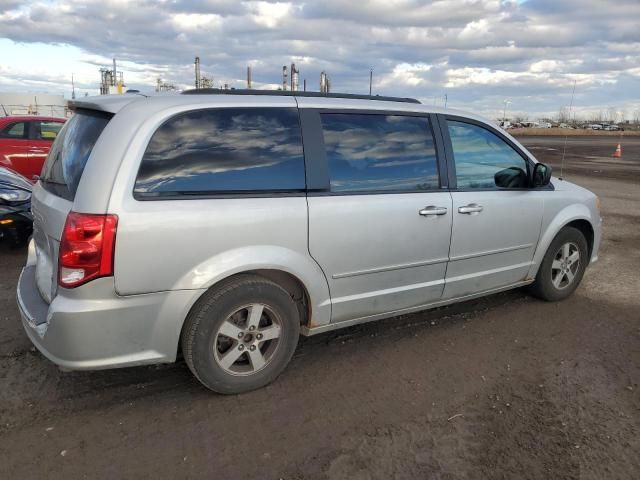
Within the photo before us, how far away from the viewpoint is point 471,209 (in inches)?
157

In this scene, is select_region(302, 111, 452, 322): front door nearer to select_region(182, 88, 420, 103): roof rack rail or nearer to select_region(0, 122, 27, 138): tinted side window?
select_region(182, 88, 420, 103): roof rack rail

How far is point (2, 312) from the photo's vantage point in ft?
14.7

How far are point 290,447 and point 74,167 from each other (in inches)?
77.5

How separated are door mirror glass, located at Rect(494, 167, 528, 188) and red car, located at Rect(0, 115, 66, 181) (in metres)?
8.60

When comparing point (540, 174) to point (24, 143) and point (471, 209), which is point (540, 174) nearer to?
point (471, 209)

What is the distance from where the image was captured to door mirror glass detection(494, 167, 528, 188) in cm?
426

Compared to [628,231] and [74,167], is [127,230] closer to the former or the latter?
[74,167]

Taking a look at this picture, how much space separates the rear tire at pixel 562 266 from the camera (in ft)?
15.8

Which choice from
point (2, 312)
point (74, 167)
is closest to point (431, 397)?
point (74, 167)

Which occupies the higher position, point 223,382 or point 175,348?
point 175,348

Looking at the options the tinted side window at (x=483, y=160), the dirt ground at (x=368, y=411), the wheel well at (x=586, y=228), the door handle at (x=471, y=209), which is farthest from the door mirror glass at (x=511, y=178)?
the dirt ground at (x=368, y=411)

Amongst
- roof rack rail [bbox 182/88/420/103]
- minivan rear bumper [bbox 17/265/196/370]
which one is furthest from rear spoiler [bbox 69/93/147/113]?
minivan rear bumper [bbox 17/265/196/370]

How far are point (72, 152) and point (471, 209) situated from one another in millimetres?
2747

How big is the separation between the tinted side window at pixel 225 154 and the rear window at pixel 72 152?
15.6 inches
